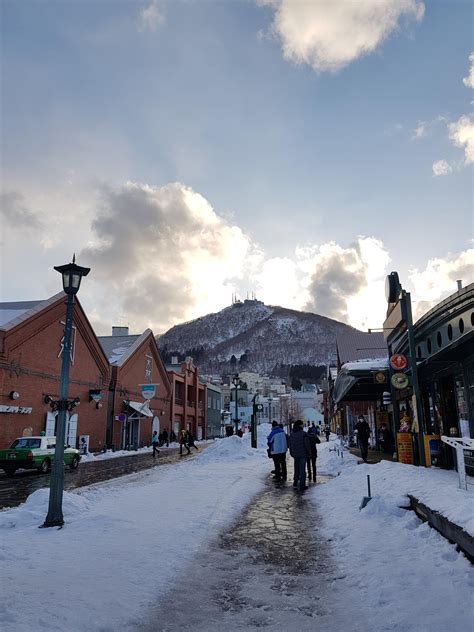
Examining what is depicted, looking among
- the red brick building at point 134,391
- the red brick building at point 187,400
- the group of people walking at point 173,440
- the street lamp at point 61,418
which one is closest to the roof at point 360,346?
the group of people walking at point 173,440

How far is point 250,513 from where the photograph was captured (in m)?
10.3

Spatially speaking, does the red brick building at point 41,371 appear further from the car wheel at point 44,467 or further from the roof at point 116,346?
the roof at point 116,346

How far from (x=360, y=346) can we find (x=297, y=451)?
113 feet

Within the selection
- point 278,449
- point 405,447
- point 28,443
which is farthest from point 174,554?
→ point 28,443

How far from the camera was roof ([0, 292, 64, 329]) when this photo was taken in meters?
26.8

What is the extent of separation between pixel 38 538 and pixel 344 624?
4790 millimetres

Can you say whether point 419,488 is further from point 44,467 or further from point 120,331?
point 120,331

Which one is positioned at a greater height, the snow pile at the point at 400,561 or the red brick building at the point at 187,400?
the red brick building at the point at 187,400

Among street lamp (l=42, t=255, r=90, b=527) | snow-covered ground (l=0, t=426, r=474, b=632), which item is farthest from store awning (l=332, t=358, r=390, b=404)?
street lamp (l=42, t=255, r=90, b=527)

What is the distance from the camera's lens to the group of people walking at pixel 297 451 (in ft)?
46.2

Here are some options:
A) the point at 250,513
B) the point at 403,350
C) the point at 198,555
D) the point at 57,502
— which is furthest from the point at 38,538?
the point at 403,350

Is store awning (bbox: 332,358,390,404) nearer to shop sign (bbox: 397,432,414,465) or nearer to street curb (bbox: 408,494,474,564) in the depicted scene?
shop sign (bbox: 397,432,414,465)

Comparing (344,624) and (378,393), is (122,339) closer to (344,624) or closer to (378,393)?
(378,393)

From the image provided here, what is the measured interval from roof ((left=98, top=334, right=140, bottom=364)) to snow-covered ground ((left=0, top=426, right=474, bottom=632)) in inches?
1235
